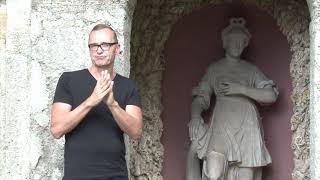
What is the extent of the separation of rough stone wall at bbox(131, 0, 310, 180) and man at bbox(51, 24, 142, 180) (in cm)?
150

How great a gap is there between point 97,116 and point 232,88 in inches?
66.2

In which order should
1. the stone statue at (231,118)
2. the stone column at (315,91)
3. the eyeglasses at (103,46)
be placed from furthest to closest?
1. the stone statue at (231,118)
2. the stone column at (315,91)
3. the eyeglasses at (103,46)

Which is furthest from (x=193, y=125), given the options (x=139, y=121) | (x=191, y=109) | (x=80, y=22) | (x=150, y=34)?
(x=139, y=121)

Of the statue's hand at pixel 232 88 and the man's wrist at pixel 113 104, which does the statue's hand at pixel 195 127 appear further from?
the man's wrist at pixel 113 104

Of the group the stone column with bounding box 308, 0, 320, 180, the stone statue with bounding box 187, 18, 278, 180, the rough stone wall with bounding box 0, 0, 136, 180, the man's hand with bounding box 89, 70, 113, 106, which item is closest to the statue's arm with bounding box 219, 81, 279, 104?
the stone statue with bounding box 187, 18, 278, 180

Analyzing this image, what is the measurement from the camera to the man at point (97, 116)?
3.34m

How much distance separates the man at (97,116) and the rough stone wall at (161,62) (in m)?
1.50

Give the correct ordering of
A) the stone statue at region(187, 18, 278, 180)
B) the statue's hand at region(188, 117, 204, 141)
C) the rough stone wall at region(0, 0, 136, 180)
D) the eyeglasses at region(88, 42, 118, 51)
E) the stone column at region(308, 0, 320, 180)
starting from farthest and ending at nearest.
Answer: the statue's hand at region(188, 117, 204, 141)
the stone statue at region(187, 18, 278, 180)
the rough stone wall at region(0, 0, 136, 180)
the stone column at region(308, 0, 320, 180)
the eyeglasses at region(88, 42, 118, 51)

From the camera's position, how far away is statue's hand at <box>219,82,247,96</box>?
4.93 meters

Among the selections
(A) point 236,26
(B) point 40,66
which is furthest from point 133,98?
(A) point 236,26

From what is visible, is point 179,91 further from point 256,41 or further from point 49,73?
point 49,73

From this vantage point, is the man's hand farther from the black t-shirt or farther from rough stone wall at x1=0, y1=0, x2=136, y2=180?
rough stone wall at x1=0, y1=0, x2=136, y2=180

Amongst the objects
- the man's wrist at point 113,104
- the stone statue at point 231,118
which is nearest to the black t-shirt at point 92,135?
the man's wrist at point 113,104

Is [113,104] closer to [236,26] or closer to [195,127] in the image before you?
[195,127]
